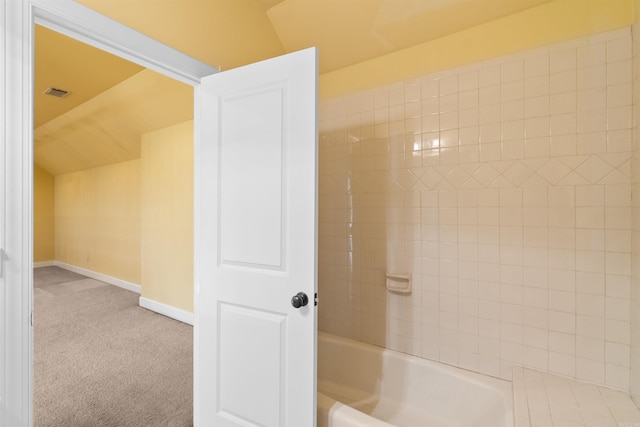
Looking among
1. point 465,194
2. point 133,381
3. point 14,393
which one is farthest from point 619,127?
point 133,381

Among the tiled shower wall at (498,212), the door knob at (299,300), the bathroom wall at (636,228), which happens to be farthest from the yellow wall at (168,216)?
the bathroom wall at (636,228)

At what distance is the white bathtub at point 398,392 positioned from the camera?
1.47m

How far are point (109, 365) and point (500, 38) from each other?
3.59 meters

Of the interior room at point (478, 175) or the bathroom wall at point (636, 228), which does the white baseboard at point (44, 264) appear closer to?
the interior room at point (478, 175)

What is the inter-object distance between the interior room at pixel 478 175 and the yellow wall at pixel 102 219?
2563 mm

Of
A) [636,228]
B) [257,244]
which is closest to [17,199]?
[257,244]

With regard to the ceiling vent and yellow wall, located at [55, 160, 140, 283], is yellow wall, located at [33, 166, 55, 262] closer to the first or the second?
yellow wall, located at [55, 160, 140, 283]

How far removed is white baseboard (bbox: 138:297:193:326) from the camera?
335cm

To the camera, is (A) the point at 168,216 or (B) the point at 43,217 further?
(B) the point at 43,217

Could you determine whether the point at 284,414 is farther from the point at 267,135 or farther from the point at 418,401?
the point at 267,135

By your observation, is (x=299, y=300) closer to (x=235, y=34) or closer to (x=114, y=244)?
(x=235, y=34)

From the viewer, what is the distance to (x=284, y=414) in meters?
1.43

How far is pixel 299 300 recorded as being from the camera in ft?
4.46

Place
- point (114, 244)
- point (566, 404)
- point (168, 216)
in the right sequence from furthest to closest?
1. point (114, 244)
2. point (168, 216)
3. point (566, 404)
